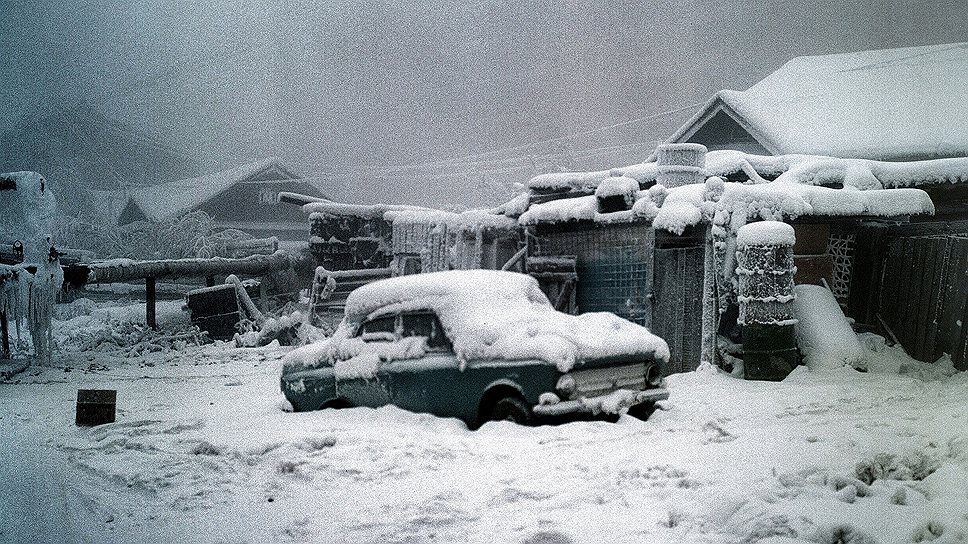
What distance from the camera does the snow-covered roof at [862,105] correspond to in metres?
7.07

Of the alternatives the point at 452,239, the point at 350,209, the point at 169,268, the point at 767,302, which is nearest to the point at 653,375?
the point at 767,302

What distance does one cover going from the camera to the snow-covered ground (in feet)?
10.6

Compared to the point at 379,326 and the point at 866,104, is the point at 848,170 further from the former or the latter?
the point at 379,326

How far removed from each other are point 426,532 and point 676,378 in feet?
15.5

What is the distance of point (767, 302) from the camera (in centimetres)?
698

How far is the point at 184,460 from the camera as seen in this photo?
4.80 meters

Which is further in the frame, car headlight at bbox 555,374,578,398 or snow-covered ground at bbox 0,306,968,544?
car headlight at bbox 555,374,578,398

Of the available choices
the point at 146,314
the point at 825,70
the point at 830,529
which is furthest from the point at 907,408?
the point at 146,314

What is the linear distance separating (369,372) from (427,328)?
2.20 ft

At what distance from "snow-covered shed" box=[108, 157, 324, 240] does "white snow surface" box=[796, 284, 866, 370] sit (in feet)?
37.3

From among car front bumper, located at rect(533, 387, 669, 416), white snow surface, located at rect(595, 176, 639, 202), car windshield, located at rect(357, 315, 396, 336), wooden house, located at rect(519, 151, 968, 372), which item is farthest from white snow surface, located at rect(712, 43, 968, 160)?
car windshield, located at rect(357, 315, 396, 336)

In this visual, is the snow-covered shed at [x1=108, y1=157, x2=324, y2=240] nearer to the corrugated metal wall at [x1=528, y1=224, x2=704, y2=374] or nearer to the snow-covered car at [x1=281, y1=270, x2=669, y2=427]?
the corrugated metal wall at [x1=528, y1=224, x2=704, y2=374]

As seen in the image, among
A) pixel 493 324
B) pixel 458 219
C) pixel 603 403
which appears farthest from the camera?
pixel 458 219

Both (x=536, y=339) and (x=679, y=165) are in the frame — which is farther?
(x=679, y=165)
